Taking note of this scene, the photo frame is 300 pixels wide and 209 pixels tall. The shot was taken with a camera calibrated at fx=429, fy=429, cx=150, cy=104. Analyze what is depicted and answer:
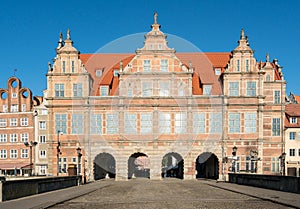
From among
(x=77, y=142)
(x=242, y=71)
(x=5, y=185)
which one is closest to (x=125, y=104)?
(x=77, y=142)

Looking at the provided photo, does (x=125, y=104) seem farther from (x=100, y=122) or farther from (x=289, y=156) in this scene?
(x=289, y=156)

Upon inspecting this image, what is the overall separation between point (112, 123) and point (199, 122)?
30.5 feet

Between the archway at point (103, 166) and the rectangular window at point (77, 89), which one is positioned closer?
the rectangular window at point (77, 89)

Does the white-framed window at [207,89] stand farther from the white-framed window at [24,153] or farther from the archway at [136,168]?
the white-framed window at [24,153]

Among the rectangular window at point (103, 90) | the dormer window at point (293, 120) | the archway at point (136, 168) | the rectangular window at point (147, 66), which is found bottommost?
the archway at point (136, 168)

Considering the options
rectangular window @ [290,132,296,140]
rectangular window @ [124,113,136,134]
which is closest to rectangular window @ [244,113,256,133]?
rectangular window @ [290,132,296,140]

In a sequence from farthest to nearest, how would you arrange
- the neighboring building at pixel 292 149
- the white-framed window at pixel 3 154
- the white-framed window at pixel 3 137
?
the white-framed window at pixel 3 137 < the white-framed window at pixel 3 154 < the neighboring building at pixel 292 149

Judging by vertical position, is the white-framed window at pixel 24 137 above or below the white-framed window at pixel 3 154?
above

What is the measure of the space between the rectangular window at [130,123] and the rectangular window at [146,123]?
0.87 m

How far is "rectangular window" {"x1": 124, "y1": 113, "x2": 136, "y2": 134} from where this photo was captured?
45.9 metres

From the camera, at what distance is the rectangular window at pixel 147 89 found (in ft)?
150

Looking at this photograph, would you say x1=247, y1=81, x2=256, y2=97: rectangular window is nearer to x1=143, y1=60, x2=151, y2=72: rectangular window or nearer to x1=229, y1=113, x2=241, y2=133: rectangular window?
x1=229, y1=113, x2=241, y2=133: rectangular window

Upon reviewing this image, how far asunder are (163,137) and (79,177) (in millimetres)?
14946

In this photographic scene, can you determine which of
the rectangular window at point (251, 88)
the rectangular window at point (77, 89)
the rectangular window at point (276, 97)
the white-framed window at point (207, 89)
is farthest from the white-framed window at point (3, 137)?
the rectangular window at point (276, 97)
